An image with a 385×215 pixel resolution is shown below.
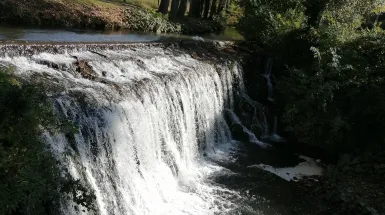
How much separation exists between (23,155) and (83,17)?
528 inches

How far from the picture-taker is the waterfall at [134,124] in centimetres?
830

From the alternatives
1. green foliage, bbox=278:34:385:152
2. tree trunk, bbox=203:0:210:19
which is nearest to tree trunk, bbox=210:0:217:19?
tree trunk, bbox=203:0:210:19

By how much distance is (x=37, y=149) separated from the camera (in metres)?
5.95

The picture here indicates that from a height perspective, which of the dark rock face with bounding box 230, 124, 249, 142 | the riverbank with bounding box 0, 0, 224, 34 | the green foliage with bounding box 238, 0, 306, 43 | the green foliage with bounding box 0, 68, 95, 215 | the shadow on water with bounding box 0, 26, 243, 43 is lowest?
the dark rock face with bounding box 230, 124, 249, 142

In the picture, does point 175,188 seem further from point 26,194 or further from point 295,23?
point 295,23

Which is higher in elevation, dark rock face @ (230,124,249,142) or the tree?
the tree

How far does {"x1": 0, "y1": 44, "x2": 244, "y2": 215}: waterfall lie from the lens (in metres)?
8.30

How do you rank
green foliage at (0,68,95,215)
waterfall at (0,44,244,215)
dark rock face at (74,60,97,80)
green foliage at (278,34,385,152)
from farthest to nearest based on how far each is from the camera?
green foliage at (278,34,385,152) → dark rock face at (74,60,97,80) → waterfall at (0,44,244,215) → green foliage at (0,68,95,215)

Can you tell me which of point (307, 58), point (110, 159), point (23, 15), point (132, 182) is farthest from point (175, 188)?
point (23, 15)

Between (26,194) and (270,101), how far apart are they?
1237 centimetres

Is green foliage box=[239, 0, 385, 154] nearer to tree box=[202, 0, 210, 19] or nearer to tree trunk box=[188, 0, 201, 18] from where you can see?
tree box=[202, 0, 210, 19]

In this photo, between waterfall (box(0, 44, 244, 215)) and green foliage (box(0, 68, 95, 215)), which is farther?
waterfall (box(0, 44, 244, 215))

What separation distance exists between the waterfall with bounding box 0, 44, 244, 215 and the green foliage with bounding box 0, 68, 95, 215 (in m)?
0.93

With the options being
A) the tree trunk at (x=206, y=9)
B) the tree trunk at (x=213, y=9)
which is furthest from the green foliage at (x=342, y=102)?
the tree trunk at (x=213, y=9)
